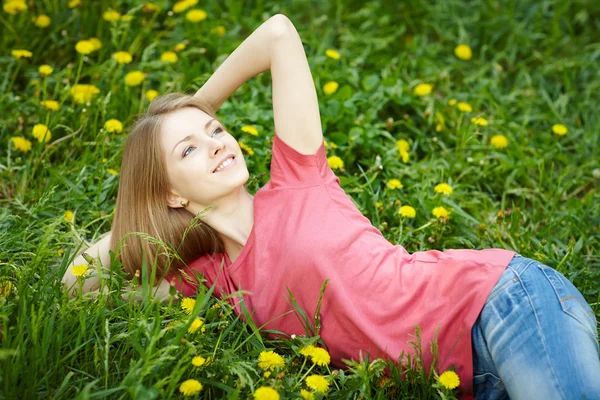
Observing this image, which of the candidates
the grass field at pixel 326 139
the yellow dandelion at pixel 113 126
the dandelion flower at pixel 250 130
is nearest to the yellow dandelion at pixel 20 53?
the grass field at pixel 326 139

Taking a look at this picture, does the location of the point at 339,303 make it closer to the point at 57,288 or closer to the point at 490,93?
the point at 57,288

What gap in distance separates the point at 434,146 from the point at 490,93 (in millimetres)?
679

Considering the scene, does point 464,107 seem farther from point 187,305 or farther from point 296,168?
point 187,305

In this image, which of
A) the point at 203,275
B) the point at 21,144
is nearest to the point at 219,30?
the point at 21,144

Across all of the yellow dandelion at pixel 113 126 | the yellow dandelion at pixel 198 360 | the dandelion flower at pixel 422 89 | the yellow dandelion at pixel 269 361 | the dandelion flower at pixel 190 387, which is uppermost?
the yellow dandelion at pixel 113 126

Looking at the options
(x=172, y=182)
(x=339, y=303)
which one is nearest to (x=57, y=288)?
(x=172, y=182)

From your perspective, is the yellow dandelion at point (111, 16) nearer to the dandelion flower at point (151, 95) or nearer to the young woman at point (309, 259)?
the dandelion flower at point (151, 95)

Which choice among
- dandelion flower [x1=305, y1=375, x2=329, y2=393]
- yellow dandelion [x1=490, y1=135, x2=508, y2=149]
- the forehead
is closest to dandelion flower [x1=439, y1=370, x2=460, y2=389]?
dandelion flower [x1=305, y1=375, x2=329, y2=393]

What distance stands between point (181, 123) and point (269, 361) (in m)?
0.81

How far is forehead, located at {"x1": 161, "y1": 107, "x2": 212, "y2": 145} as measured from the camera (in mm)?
2162

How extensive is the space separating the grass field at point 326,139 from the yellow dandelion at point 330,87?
0.04ft

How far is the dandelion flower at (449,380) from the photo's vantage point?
1.88m

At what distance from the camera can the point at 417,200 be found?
9.46ft

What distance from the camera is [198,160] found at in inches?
83.4
